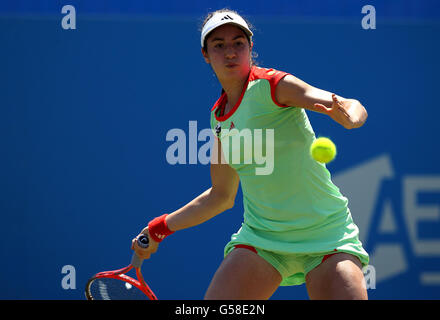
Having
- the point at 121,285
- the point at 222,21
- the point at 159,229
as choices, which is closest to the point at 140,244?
the point at 159,229

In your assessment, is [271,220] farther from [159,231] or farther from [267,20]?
[267,20]

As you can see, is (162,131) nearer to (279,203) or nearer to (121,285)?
(121,285)

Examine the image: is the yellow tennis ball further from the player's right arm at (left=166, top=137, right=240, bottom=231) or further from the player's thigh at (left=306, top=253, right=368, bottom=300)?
the player's right arm at (left=166, top=137, right=240, bottom=231)

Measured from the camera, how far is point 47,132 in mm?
4004

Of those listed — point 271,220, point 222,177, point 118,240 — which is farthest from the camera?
point 118,240

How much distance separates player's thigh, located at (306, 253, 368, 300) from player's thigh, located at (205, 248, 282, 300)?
0.15 m

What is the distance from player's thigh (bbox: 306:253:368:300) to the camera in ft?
6.64

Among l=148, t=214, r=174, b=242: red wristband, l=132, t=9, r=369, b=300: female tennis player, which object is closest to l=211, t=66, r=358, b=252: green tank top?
l=132, t=9, r=369, b=300: female tennis player

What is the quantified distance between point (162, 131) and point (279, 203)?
187cm

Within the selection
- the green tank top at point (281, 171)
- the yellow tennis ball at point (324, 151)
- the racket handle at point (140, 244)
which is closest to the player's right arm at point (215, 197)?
the racket handle at point (140, 244)
